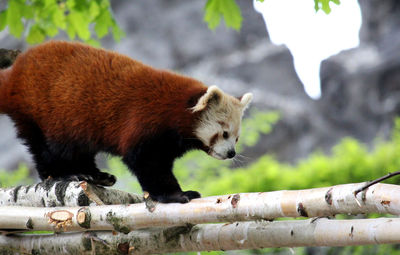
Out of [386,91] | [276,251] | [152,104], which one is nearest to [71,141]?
[152,104]

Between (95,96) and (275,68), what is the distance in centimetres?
839

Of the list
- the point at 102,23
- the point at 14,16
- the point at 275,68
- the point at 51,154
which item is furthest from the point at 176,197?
the point at 275,68

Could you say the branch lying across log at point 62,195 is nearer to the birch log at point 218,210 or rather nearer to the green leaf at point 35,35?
the birch log at point 218,210

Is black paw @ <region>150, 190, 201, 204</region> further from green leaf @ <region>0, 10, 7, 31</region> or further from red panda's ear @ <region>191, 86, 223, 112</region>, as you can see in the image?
green leaf @ <region>0, 10, 7, 31</region>

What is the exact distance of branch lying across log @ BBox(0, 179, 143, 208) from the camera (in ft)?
8.41

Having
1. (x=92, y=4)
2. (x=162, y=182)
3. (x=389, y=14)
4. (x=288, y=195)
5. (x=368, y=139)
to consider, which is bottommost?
(x=288, y=195)

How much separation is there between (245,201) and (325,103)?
861 centimetres

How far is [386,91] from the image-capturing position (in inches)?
→ 371

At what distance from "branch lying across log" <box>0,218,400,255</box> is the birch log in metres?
0.08

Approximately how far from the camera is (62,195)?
261 centimetres

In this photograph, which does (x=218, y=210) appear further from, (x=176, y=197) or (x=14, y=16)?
(x=14, y=16)

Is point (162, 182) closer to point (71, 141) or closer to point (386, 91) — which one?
point (71, 141)

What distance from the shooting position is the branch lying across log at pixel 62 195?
2562 millimetres

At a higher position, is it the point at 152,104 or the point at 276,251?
the point at 152,104
